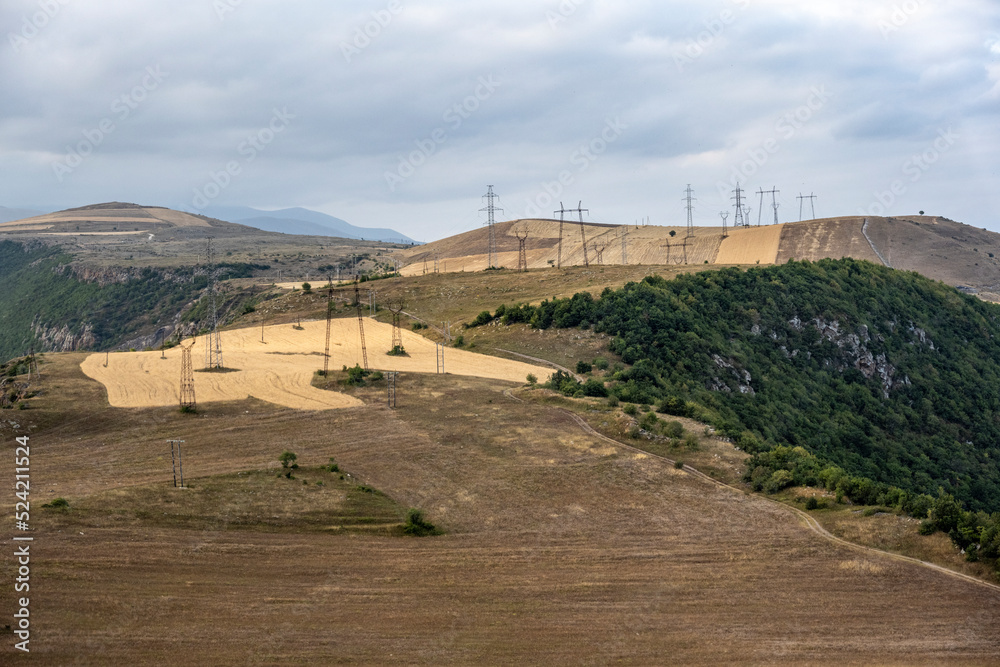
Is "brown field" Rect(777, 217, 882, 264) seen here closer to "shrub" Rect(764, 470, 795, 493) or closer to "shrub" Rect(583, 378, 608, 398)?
"shrub" Rect(583, 378, 608, 398)

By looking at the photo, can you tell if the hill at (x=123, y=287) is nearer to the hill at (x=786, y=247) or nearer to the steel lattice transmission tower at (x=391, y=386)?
the hill at (x=786, y=247)

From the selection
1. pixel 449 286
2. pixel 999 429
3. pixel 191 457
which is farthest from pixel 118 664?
pixel 449 286

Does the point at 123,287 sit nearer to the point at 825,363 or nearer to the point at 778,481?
the point at 825,363

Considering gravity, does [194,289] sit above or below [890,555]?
above

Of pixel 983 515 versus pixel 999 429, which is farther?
pixel 999 429

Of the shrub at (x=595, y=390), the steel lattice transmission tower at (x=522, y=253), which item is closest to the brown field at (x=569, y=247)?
the steel lattice transmission tower at (x=522, y=253)

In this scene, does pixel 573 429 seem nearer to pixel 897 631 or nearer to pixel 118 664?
pixel 897 631

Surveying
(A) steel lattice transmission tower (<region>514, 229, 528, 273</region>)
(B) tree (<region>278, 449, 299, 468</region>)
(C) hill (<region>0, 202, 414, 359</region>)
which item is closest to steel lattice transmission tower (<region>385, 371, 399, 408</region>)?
(B) tree (<region>278, 449, 299, 468</region>)
